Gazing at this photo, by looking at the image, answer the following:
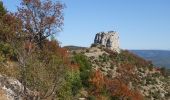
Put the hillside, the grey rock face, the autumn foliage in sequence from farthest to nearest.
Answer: the grey rock face
the hillside
the autumn foliage

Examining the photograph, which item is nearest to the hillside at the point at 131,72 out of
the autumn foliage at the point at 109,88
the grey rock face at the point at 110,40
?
the autumn foliage at the point at 109,88

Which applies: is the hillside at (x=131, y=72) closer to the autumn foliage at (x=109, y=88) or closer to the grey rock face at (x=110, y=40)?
the autumn foliage at (x=109, y=88)

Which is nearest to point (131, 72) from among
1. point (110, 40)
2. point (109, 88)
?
point (110, 40)

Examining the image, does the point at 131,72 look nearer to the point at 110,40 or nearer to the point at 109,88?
the point at 110,40

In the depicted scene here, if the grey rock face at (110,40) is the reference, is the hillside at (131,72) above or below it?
below

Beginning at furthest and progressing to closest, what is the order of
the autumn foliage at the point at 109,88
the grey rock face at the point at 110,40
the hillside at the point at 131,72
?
1. the grey rock face at the point at 110,40
2. the hillside at the point at 131,72
3. the autumn foliage at the point at 109,88

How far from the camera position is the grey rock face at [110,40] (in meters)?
116

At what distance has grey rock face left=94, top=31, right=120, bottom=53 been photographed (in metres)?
116

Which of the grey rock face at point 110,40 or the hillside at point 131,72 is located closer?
the hillside at point 131,72

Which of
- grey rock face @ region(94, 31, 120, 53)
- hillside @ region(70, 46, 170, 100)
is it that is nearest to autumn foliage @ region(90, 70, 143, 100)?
hillside @ region(70, 46, 170, 100)

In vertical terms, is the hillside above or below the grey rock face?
below

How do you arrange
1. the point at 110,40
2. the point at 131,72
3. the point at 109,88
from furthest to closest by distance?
the point at 110,40
the point at 131,72
the point at 109,88

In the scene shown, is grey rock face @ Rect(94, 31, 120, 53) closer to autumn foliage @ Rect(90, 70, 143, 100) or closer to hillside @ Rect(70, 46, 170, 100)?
hillside @ Rect(70, 46, 170, 100)

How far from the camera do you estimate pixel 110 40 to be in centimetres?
11700
